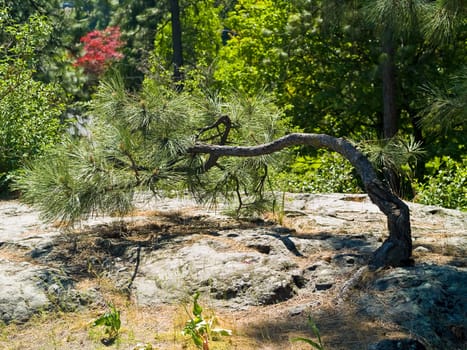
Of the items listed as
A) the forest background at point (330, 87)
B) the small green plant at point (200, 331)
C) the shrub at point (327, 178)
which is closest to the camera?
the small green plant at point (200, 331)

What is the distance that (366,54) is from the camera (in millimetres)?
13078

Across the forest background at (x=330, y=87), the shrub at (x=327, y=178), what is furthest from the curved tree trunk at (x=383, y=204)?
the shrub at (x=327, y=178)

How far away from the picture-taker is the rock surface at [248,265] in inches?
187

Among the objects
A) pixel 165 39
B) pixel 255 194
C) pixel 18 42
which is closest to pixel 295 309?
pixel 255 194

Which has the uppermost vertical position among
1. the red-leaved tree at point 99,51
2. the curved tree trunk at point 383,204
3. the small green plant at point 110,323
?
the red-leaved tree at point 99,51

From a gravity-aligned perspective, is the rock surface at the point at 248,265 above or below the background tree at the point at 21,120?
below

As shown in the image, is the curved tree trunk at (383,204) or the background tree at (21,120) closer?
the curved tree trunk at (383,204)

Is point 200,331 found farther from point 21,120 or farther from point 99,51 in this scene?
point 99,51

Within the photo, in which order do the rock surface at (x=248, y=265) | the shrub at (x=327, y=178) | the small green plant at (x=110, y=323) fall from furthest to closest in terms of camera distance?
the shrub at (x=327, y=178)
the rock surface at (x=248, y=265)
the small green plant at (x=110, y=323)

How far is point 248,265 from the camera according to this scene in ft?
18.1

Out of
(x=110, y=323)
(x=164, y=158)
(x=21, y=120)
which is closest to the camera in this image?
(x=110, y=323)

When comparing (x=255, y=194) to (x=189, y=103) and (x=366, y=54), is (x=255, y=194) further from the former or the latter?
(x=366, y=54)

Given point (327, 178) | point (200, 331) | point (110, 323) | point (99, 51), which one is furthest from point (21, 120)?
point (99, 51)

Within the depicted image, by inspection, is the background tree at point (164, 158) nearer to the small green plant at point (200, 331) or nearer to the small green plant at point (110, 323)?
the small green plant at point (200, 331)
